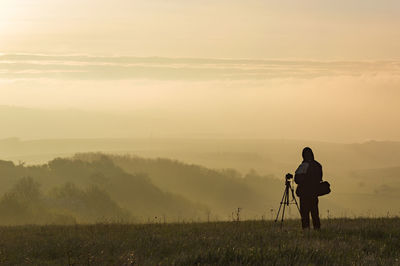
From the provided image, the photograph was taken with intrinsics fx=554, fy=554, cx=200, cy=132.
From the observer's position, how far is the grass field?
12523 mm

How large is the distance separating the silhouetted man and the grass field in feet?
3.02

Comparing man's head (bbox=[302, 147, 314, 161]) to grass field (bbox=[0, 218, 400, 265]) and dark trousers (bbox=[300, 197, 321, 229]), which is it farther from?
grass field (bbox=[0, 218, 400, 265])

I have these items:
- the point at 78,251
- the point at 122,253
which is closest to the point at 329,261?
the point at 122,253

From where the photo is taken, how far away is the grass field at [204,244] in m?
12.5

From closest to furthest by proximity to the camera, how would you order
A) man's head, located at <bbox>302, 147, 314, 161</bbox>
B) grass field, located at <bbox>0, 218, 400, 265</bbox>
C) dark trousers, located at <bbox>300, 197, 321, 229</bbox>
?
grass field, located at <bbox>0, 218, 400, 265</bbox>
man's head, located at <bbox>302, 147, 314, 161</bbox>
dark trousers, located at <bbox>300, 197, 321, 229</bbox>

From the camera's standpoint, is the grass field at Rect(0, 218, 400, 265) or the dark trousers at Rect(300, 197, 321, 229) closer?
the grass field at Rect(0, 218, 400, 265)

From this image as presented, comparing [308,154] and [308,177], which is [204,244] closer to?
[308,177]

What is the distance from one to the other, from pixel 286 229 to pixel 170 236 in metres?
4.09

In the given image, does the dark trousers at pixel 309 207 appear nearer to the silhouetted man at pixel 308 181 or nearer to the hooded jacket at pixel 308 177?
the silhouetted man at pixel 308 181

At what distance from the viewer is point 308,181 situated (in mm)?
18094

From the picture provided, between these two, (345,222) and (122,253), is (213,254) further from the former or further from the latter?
(345,222)

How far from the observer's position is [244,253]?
Result: 41.3 ft

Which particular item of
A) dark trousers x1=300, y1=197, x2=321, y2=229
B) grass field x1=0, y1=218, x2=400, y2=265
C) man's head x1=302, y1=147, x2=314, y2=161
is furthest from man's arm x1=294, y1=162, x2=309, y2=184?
grass field x1=0, y1=218, x2=400, y2=265

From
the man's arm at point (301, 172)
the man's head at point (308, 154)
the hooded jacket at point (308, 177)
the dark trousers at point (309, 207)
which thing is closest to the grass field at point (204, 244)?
the dark trousers at point (309, 207)
